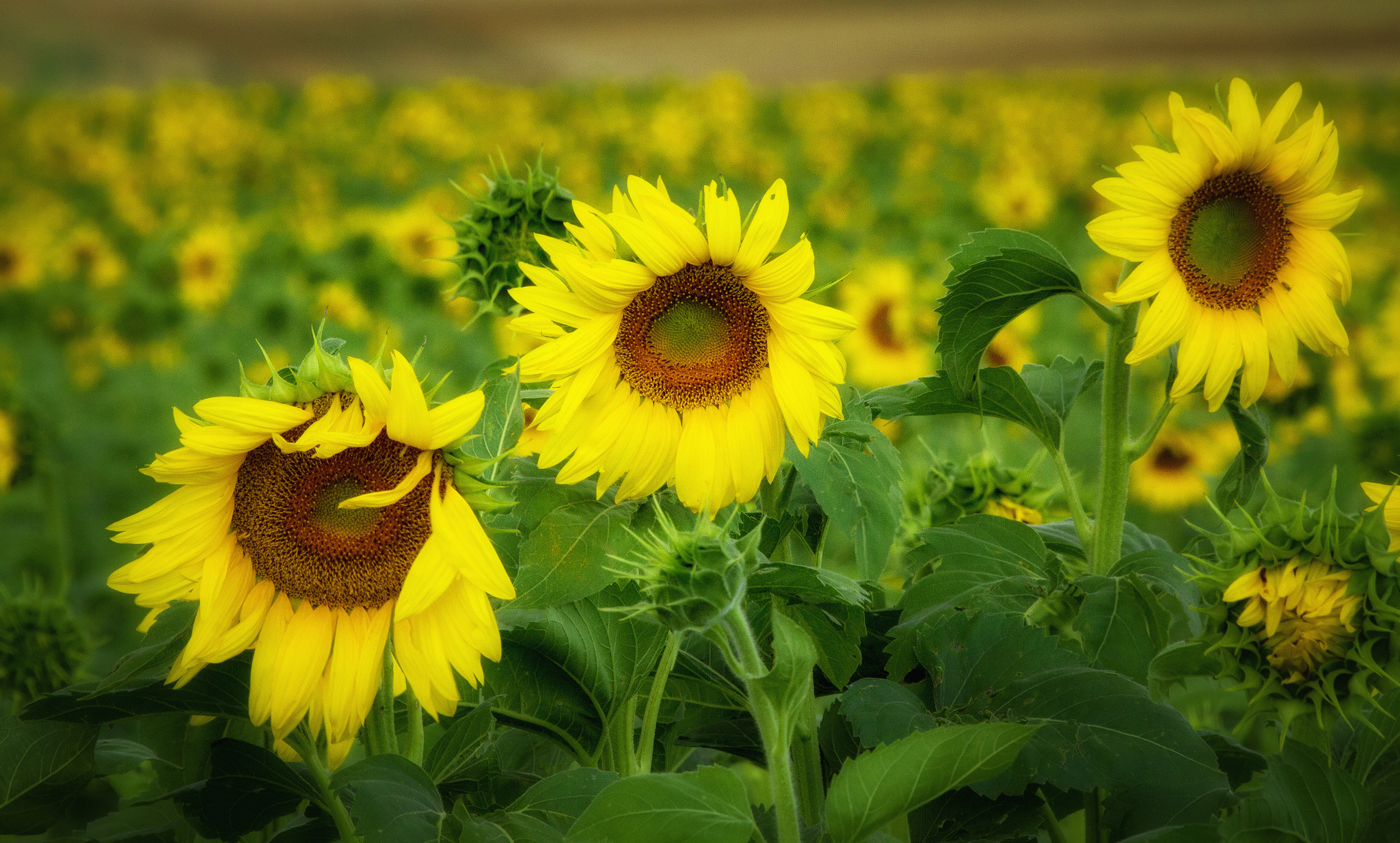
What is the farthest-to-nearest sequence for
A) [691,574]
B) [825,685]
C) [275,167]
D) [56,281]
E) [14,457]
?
[275,167] → [56,281] → [14,457] → [825,685] → [691,574]

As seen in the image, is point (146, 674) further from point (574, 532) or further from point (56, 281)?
point (56, 281)

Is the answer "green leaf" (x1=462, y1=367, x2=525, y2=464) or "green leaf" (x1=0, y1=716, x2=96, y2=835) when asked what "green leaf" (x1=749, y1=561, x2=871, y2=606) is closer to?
"green leaf" (x1=462, y1=367, x2=525, y2=464)

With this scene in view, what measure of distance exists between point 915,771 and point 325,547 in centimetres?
36

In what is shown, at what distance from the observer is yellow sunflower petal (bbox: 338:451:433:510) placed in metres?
0.63

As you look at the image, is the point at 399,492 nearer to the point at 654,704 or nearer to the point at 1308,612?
the point at 654,704

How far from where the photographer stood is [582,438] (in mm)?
743

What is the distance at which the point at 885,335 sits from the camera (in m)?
2.99

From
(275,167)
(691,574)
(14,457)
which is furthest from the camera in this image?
(275,167)

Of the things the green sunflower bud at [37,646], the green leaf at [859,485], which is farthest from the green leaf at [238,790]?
the green sunflower bud at [37,646]

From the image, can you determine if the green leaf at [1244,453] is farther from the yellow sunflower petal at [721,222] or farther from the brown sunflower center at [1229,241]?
the yellow sunflower petal at [721,222]

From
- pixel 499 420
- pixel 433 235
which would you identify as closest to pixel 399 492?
pixel 499 420

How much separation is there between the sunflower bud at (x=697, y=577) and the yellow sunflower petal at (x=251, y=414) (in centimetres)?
20

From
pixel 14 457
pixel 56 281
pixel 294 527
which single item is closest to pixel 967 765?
pixel 294 527

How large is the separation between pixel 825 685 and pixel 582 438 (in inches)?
10.9
